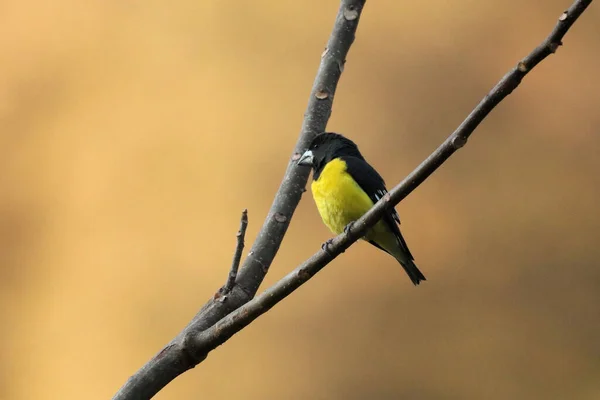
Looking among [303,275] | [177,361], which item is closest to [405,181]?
[303,275]

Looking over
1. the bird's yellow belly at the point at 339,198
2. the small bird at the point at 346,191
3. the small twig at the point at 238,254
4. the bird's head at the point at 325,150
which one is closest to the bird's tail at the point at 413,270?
the small bird at the point at 346,191

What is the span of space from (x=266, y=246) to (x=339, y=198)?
0.30 metres

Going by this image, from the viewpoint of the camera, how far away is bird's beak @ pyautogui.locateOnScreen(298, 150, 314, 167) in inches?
74.5

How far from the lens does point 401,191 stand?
1.26 meters

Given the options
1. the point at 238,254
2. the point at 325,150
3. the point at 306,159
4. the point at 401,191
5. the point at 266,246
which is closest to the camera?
the point at 401,191

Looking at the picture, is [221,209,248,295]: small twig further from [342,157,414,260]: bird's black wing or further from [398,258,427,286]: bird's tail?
[398,258,427,286]: bird's tail

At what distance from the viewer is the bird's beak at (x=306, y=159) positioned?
1.89m

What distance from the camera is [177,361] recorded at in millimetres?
1476

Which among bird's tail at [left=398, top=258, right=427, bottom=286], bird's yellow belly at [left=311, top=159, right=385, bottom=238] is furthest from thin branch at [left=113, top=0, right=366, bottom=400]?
bird's tail at [left=398, top=258, right=427, bottom=286]

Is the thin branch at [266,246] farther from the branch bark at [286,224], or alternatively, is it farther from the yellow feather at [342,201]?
the yellow feather at [342,201]

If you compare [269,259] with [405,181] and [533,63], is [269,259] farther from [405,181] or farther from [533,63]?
[533,63]

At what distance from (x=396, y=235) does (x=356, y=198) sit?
7.7 inches

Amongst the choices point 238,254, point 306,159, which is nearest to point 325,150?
point 306,159

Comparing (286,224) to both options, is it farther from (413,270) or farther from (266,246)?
(413,270)
